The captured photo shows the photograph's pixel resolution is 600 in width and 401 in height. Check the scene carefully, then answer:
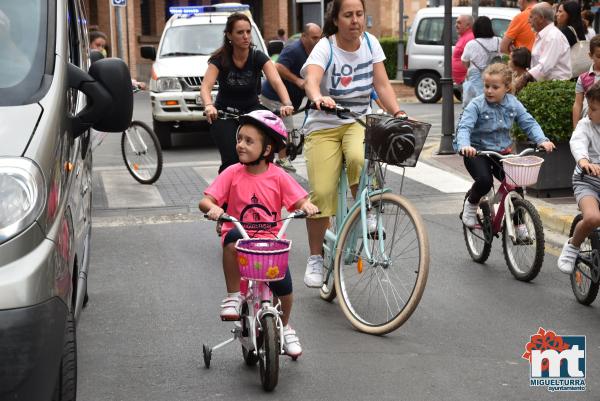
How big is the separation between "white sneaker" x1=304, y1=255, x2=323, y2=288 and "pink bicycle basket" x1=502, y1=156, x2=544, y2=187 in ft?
4.65

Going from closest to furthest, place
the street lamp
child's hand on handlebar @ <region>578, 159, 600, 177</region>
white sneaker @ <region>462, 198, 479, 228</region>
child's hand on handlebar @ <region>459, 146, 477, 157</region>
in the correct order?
child's hand on handlebar @ <region>578, 159, 600, 177</region>
child's hand on handlebar @ <region>459, 146, 477, 157</region>
white sneaker @ <region>462, 198, 479, 228</region>
the street lamp

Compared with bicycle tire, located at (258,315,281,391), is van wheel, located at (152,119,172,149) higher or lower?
lower

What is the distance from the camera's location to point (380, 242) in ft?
19.4

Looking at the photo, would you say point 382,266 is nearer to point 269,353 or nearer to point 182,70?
point 269,353

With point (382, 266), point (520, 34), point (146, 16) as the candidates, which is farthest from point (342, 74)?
point (146, 16)

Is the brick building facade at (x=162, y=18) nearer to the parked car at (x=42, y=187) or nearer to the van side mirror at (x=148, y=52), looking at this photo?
the van side mirror at (x=148, y=52)

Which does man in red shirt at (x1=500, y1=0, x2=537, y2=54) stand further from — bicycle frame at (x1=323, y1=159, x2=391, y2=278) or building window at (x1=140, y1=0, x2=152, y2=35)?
building window at (x1=140, y1=0, x2=152, y2=35)

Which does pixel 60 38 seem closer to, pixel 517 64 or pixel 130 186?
pixel 130 186

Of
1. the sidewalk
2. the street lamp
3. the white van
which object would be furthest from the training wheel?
the white van

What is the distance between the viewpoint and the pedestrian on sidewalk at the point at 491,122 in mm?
7598

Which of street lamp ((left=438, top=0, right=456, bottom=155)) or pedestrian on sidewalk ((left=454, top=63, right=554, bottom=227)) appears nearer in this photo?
pedestrian on sidewalk ((left=454, top=63, right=554, bottom=227))

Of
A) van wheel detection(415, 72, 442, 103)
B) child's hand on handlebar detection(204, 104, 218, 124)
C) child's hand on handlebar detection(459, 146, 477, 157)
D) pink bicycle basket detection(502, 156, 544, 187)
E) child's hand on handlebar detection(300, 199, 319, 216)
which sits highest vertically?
child's hand on handlebar detection(204, 104, 218, 124)

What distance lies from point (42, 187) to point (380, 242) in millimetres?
2534

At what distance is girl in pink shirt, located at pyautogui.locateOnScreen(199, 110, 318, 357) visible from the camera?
17.1 feet
